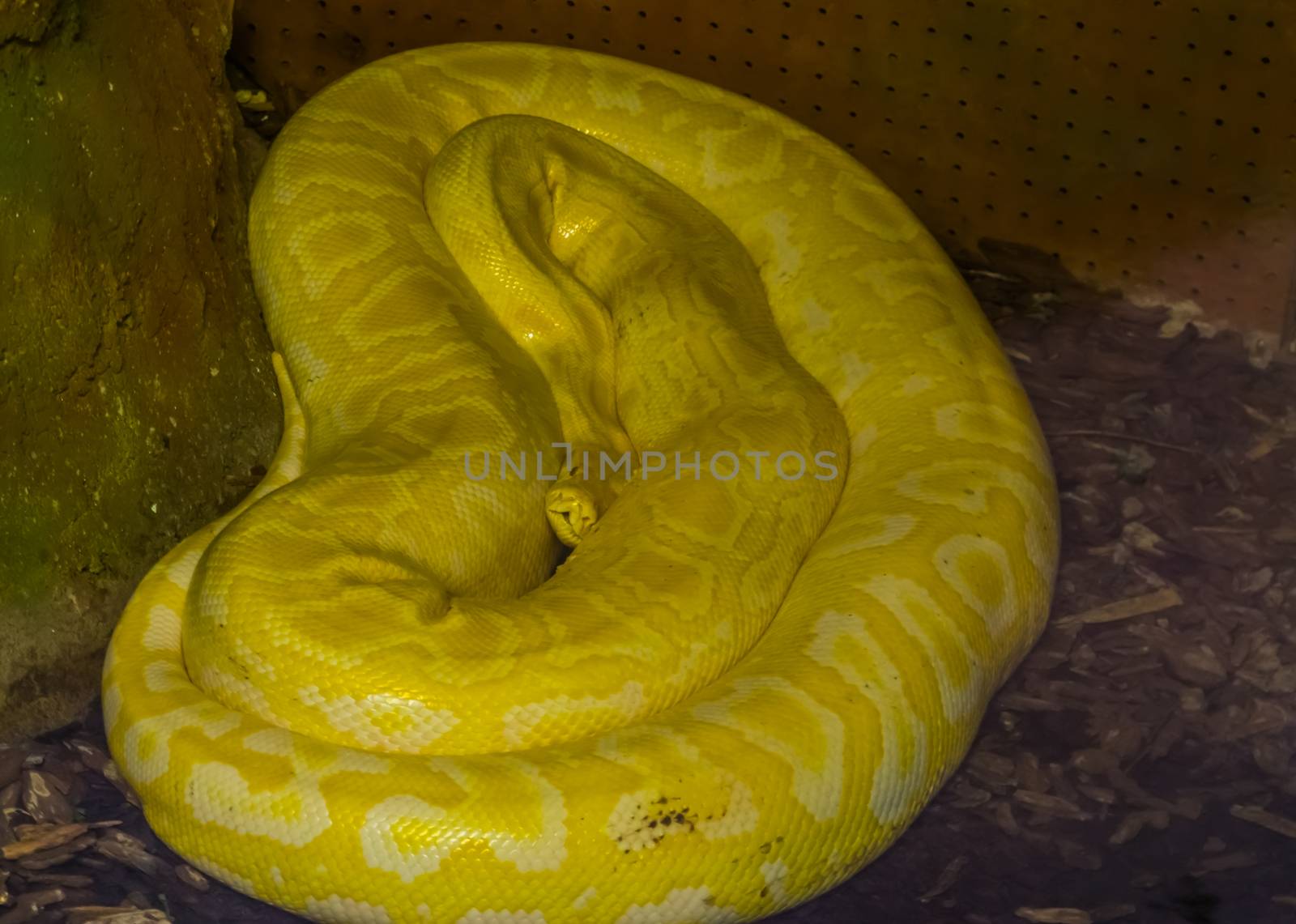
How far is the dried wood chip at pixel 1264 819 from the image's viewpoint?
11.0 feet

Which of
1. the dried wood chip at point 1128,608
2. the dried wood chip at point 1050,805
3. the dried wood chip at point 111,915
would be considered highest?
the dried wood chip at point 111,915

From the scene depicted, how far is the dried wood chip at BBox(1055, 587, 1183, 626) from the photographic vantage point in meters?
4.22

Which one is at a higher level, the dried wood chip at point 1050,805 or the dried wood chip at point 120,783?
the dried wood chip at point 120,783

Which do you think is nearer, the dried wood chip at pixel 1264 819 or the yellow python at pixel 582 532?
the yellow python at pixel 582 532

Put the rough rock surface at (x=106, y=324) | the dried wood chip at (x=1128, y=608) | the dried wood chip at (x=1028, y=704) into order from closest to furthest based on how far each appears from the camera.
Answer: the rough rock surface at (x=106, y=324) → the dried wood chip at (x=1028, y=704) → the dried wood chip at (x=1128, y=608)

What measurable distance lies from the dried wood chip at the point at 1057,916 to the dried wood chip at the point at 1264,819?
538 mm

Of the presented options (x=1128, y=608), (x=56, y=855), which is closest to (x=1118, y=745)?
(x=1128, y=608)

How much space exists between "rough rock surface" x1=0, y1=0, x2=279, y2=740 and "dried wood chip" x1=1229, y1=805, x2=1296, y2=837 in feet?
10.2

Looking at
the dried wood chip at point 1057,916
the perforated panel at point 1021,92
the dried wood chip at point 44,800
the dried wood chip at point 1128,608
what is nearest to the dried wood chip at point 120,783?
the dried wood chip at point 44,800

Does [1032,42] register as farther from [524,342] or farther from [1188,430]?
[524,342]

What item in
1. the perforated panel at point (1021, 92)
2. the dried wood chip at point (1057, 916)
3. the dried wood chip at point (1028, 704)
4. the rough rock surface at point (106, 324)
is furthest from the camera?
the perforated panel at point (1021, 92)

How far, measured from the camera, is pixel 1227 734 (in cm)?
369

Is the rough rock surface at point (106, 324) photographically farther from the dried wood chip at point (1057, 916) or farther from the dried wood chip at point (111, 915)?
the dried wood chip at point (1057, 916)

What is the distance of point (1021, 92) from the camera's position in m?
5.08
